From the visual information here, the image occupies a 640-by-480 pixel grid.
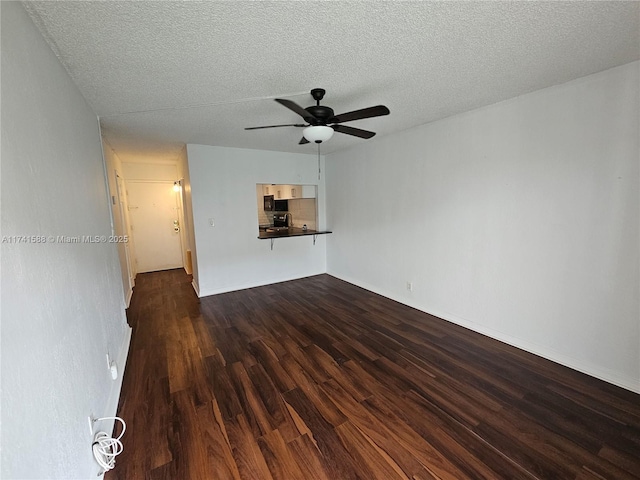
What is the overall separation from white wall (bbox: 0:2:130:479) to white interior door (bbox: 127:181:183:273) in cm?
421

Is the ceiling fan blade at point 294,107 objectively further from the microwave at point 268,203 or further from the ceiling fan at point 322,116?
the microwave at point 268,203

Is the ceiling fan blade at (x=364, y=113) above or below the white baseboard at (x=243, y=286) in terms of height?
above

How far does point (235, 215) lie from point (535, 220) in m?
3.98

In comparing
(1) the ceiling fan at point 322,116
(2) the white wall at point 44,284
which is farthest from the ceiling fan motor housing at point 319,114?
(2) the white wall at point 44,284

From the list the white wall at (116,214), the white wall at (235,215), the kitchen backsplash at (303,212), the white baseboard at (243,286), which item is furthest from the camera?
the kitchen backsplash at (303,212)

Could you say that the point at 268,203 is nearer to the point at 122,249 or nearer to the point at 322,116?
the point at 122,249

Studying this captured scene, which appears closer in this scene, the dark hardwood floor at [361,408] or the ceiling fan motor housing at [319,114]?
the dark hardwood floor at [361,408]

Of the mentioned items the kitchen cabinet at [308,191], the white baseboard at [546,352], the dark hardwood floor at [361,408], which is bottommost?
the dark hardwood floor at [361,408]

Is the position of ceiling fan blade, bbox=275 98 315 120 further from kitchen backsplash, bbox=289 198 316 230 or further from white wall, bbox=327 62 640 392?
kitchen backsplash, bbox=289 198 316 230

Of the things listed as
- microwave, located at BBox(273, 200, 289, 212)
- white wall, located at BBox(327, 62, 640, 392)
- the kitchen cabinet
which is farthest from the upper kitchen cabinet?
white wall, located at BBox(327, 62, 640, 392)

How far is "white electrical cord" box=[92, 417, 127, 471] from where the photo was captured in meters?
1.44

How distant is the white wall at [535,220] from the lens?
202 centimetres

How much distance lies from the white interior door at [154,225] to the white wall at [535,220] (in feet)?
16.3

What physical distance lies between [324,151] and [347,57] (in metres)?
3.13
